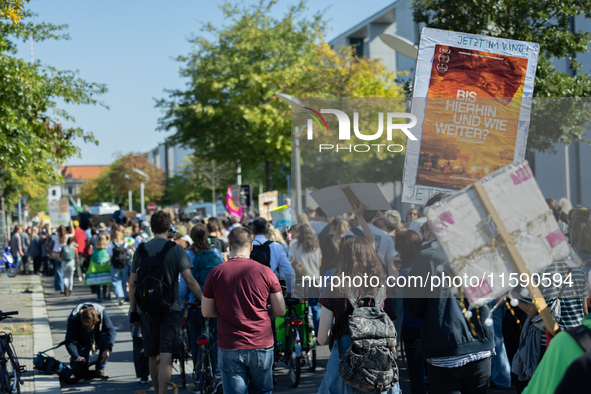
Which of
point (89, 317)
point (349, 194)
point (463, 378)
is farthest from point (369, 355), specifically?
point (89, 317)

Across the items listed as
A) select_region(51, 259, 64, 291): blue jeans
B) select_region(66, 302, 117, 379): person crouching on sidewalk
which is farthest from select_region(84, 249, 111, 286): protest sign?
select_region(66, 302, 117, 379): person crouching on sidewalk

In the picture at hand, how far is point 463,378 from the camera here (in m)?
3.82

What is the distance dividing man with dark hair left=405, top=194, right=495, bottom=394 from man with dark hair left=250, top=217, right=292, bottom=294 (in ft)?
10.5

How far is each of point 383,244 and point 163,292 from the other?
7.15 ft

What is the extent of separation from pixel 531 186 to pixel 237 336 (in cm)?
274

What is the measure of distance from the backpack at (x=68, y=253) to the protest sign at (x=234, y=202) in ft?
16.6

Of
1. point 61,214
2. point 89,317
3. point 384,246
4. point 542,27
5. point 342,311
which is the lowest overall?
point 89,317

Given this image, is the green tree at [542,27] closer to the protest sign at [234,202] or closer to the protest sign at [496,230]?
the protest sign at [234,202]

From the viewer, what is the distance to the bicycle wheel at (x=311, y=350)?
7507 millimetres

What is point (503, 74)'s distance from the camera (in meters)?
5.24

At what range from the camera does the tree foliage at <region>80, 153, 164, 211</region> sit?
74.1m

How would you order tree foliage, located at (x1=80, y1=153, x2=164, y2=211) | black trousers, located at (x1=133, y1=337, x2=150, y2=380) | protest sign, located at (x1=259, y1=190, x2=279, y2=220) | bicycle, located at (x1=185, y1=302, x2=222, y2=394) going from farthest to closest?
1. tree foliage, located at (x1=80, y1=153, x2=164, y2=211)
2. protest sign, located at (x1=259, y1=190, x2=279, y2=220)
3. black trousers, located at (x1=133, y1=337, x2=150, y2=380)
4. bicycle, located at (x1=185, y1=302, x2=222, y2=394)

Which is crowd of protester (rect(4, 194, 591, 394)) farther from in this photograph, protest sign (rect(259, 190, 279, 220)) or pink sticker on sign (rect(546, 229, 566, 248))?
protest sign (rect(259, 190, 279, 220))

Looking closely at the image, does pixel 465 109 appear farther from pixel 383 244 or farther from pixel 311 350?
pixel 311 350
